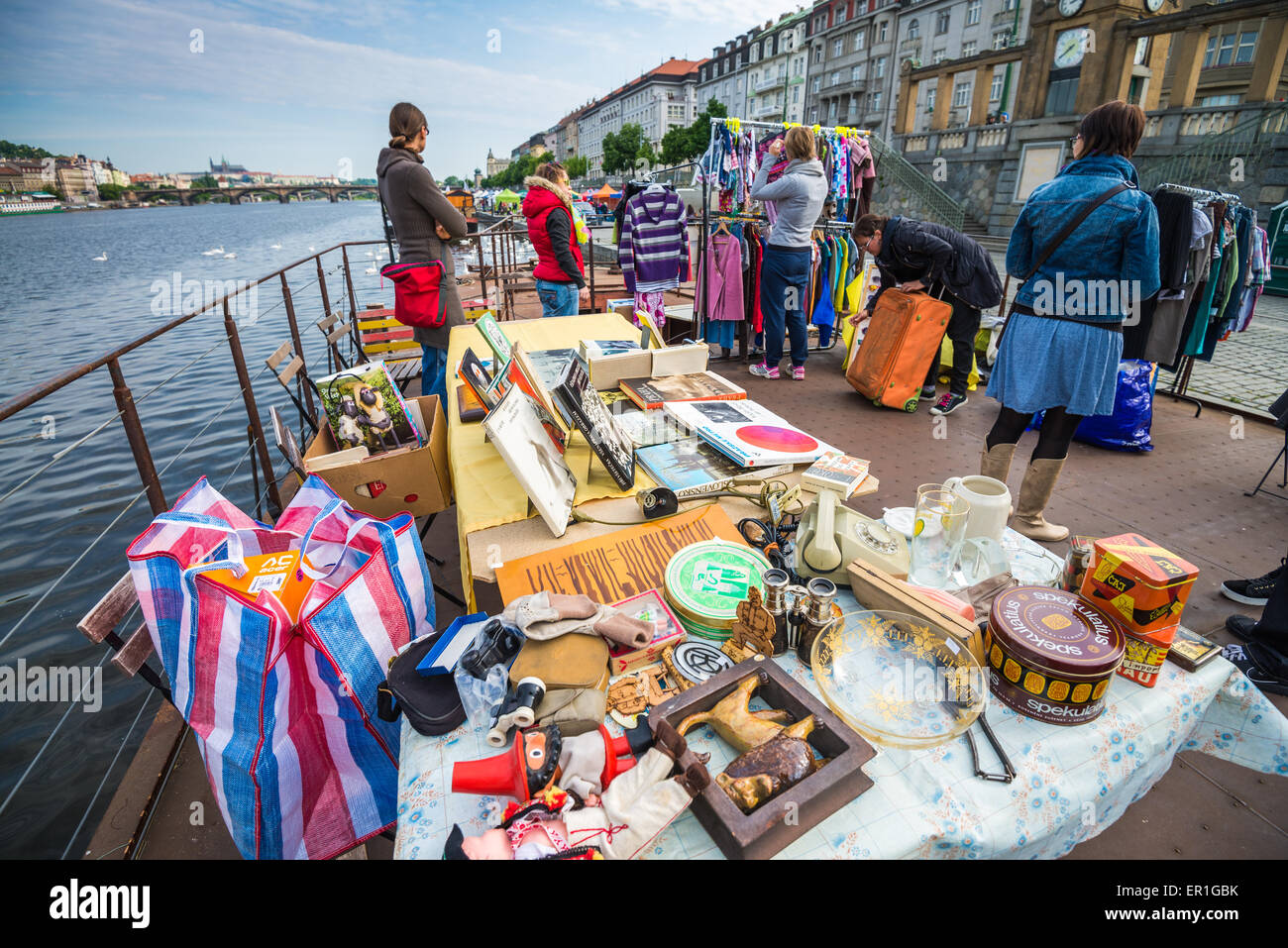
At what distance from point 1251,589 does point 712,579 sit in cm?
304

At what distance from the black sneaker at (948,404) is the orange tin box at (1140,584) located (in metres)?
4.34

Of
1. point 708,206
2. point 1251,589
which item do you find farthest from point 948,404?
point 708,206

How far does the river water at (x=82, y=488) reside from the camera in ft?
8.94

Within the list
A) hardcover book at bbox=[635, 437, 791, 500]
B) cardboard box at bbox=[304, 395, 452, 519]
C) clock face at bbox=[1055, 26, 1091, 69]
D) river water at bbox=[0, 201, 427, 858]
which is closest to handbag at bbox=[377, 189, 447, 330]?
river water at bbox=[0, 201, 427, 858]

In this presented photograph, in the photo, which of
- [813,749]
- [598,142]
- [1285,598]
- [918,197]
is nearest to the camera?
[813,749]

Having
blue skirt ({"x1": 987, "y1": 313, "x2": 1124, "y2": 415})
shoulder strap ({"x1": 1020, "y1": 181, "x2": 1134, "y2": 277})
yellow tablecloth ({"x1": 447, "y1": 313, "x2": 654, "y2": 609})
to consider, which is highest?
shoulder strap ({"x1": 1020, "y1": 181, "x2": 1134, "y2": 277})

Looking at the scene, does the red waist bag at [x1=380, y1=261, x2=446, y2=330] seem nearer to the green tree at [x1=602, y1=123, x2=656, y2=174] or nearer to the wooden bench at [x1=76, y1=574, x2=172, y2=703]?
the wooden bench at [x1=76, y1=574, x2=172, y2=703]

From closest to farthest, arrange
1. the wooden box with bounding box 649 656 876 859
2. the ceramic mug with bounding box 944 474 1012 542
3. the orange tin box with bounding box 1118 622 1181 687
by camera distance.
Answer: the wooden box with bounding box 649 656 876 859, the orange tin box with bounding box 1118 622 1181 687, the ceramic mug with bounding box 944 474 1012 542

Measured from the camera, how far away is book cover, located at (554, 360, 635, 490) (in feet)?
6.11

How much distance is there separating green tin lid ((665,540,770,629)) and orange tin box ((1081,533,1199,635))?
2.46ft

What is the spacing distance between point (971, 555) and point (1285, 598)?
5.60ft
